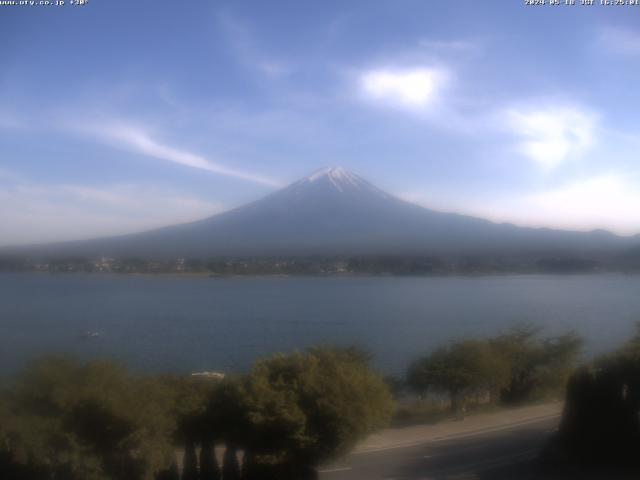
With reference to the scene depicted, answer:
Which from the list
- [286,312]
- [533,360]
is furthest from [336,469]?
[286,312]

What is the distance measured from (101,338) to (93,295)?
10863 mm

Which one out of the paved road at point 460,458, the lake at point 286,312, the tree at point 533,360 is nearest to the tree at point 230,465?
the paved road at point 460,458

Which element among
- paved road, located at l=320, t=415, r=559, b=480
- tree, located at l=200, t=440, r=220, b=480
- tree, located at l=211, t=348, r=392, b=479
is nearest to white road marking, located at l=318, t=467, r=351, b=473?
paved road, located at l=320, t=415, r=559, b=480

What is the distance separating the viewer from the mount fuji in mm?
25250

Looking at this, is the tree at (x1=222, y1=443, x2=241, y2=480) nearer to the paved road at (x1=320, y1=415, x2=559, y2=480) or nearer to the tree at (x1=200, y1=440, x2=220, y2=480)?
the tree at (x1=200, y1=440, x2=220, y2=480)

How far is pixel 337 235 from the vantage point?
3591 cm

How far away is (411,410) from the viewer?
1079 cm

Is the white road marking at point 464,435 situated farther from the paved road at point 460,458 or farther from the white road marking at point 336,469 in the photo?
the white road marking at point 336,469

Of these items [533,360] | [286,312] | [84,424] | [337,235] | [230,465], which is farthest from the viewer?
[337,235]

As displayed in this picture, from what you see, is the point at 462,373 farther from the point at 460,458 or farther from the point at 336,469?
the point at 336,469

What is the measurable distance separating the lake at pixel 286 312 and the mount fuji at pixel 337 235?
52.8 inches

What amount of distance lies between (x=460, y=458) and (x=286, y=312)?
15227 millimetres

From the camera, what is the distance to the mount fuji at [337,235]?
82.8ft

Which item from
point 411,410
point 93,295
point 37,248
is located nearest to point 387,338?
point 411,410
